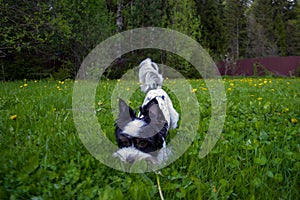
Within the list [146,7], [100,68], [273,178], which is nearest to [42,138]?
[273,178]

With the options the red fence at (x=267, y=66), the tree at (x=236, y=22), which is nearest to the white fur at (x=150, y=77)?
the red fence at (x=267, y=66)

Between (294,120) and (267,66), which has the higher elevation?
(267,66)

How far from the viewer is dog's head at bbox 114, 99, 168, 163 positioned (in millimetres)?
2203

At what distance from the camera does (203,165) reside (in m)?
2.23

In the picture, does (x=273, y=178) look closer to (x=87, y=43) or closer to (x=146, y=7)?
(x=87, y=43)

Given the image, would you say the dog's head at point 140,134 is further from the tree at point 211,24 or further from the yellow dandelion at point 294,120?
the tree at point 211,24

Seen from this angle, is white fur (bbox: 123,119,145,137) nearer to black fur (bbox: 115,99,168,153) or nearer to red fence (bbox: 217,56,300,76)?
black fur (bbox: 115,99,168,153)

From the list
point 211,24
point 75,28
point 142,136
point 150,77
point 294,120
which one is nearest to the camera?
point 142,136

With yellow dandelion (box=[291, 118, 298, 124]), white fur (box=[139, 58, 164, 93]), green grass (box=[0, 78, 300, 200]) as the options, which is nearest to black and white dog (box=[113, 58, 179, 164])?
green grass (box=[0, 78, 300, 200])

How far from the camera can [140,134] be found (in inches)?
88.9

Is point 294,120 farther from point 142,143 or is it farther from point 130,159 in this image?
point 130,159

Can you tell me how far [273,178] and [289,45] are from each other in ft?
130

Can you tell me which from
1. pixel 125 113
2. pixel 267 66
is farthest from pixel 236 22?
pixel 125 113

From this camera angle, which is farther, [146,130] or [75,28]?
[75,28]
